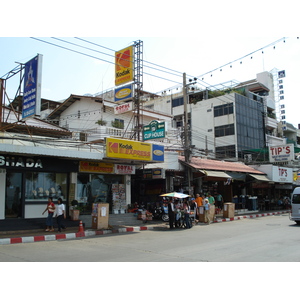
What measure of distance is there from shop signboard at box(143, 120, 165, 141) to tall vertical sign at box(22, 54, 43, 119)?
31.8ft

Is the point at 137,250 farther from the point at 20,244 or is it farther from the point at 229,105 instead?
the point at 229,105

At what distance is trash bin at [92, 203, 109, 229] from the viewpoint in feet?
53.8

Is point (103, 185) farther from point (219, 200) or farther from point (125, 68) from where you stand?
point (219, 200)

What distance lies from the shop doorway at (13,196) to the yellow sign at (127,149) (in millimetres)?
5009

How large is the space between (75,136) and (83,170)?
7880mm

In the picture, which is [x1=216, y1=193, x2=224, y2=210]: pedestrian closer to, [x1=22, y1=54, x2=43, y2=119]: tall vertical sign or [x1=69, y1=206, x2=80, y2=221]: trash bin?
[x1=69, y1=206, x2=80, y2=221]: trash bin

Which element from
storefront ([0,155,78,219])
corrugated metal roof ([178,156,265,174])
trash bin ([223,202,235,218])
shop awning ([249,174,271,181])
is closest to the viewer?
storefront ([0,155,78,219])

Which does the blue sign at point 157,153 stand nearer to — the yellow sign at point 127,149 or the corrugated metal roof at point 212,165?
the yellow sign at point 127,149

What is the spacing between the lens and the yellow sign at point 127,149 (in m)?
17.4

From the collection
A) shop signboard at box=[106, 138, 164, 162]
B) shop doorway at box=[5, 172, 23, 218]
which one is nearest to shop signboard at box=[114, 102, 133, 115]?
shop signboard at box=[106, 138, 164, 162]

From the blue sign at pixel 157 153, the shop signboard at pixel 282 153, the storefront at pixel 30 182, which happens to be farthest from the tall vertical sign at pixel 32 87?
the shop signboard at pixel 282 153

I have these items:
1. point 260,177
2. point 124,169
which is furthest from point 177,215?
point 260,177

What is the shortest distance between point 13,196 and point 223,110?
118ft

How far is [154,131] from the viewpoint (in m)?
22.3
